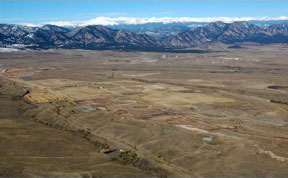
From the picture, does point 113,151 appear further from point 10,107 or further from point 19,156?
point 10,107

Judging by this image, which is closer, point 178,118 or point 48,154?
point 48,154

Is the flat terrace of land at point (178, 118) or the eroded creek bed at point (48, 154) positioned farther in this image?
the flat terrace of land at point (178, 118)

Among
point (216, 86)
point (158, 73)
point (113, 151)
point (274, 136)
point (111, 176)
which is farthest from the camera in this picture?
point (158, 73)

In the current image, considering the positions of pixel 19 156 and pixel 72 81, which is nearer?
pixel 19 156

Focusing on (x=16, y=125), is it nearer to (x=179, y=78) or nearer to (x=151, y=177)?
(x=151, y=177)

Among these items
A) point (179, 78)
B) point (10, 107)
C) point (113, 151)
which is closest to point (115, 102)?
point (10, 107)

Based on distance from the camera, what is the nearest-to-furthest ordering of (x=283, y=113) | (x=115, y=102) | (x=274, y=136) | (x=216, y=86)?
(x=274, y=136) → (x=283, y=113) → (x=115, y=102) → (x=216, y=86)

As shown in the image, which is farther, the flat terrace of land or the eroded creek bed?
the flat terrace of land

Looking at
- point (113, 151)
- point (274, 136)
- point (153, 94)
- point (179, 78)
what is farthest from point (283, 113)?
point (179, 78)

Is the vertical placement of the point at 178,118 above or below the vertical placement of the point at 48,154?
below
